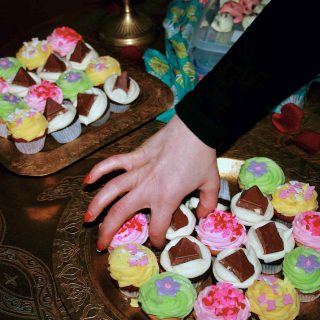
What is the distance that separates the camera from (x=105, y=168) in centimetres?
195

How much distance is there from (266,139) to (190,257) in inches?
36.6

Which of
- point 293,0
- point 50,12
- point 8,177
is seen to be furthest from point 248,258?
point 50,12

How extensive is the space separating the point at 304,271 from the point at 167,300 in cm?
55

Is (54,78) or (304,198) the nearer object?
(304,198)

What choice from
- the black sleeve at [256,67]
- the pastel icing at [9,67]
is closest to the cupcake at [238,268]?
the black sleeve at [256,67]

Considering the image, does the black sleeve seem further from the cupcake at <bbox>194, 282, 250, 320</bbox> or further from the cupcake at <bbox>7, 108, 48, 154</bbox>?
the cupcake at <bbox>7, 108, 48, 154</bbox>

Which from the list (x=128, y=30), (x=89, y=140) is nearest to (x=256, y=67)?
(x=89, y=140)

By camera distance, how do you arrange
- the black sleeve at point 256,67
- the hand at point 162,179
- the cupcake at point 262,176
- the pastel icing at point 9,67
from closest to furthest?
the black sleeve at point 256,67 < the hand at point 162,179 < the cupcake at point 262,176 < the pastel icing at point 9,67

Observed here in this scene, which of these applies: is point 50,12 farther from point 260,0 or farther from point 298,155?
point 298,155

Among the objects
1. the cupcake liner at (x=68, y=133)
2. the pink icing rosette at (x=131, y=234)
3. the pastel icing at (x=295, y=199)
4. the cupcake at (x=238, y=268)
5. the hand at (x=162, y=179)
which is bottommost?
the cupcake liner at (x=68, y=133)

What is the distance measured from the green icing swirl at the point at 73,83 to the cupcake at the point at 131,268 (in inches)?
50.3

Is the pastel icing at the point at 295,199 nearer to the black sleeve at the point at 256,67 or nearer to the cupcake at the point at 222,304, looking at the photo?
the cupcake at the point at 222,304

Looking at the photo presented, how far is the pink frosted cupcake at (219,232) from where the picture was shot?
2180 mm

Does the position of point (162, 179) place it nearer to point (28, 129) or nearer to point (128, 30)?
point (28, 129)
